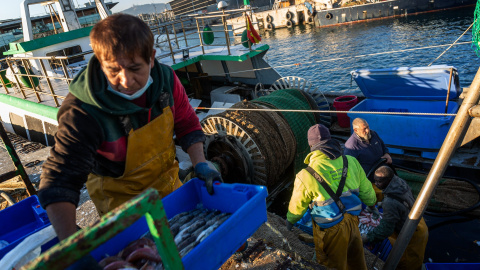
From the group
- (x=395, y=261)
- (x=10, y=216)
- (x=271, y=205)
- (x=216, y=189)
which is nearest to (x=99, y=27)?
(x=216, y=189)

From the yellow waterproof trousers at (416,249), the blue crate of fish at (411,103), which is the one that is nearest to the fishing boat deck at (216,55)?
the blue crate of fish at (411,103)

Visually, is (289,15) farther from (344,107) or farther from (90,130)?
(90,130)

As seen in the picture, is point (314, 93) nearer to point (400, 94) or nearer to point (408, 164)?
point (400, 94)

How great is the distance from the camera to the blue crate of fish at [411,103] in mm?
6441

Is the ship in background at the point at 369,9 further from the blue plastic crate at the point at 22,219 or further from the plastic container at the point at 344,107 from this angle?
the blue plastic crate at the point at 22,219

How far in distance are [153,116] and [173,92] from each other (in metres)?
0.31

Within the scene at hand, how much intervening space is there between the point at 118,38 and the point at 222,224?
1.16 m

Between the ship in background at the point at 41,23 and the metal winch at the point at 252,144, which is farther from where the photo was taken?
the ship in background at the point at 41,23

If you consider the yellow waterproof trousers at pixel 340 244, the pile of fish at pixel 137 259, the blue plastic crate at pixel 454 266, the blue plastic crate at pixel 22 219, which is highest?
the pile of fish at pixel 137 259

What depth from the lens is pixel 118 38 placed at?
1591 millimetres

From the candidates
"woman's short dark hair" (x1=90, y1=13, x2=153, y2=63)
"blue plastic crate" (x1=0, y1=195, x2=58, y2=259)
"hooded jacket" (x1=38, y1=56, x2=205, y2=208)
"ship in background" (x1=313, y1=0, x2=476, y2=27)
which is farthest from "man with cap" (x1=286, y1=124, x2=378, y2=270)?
"ship in background" (x1=313, y1=0, x2=476, y2=27)

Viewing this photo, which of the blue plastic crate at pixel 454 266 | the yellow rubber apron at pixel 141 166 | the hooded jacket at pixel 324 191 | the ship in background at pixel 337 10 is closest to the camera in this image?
→ the yellow rubber apron at pixel 141 166

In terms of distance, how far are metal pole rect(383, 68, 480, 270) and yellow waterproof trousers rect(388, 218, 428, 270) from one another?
1.13 m

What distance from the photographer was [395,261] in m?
3.00
